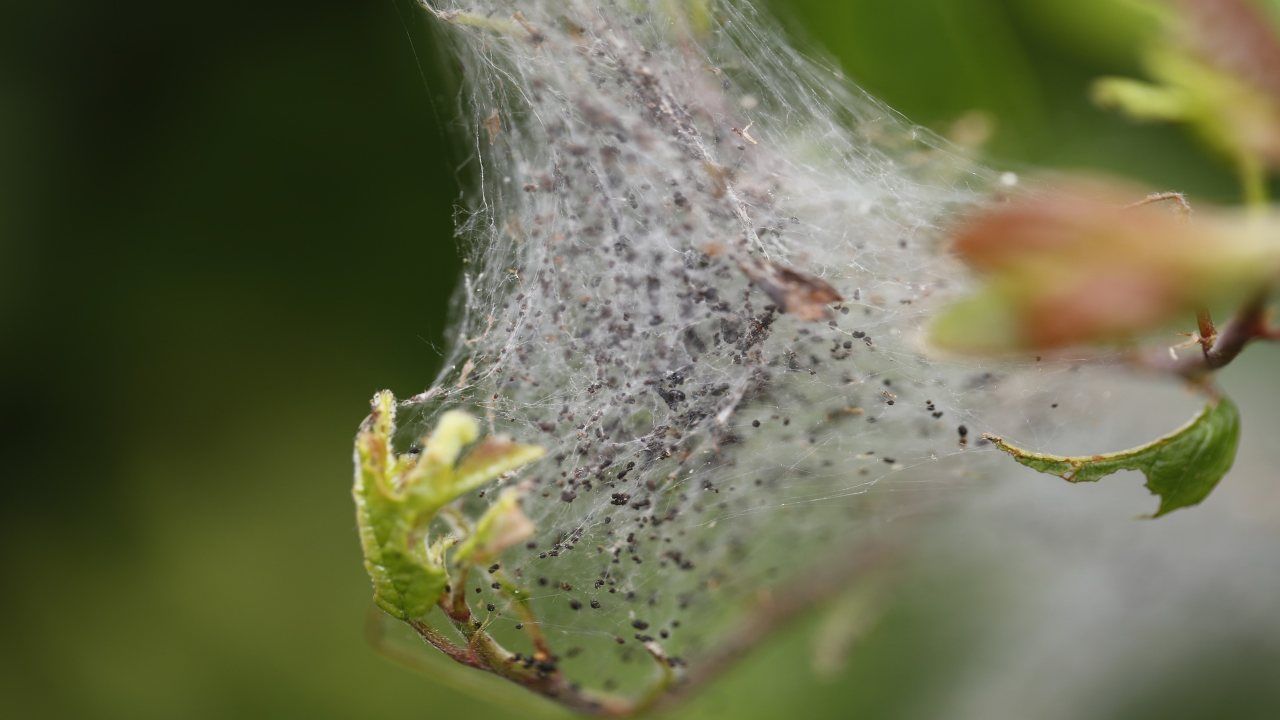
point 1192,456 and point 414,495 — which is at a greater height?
point 1192,456

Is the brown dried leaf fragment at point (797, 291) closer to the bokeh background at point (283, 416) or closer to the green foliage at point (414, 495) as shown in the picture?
the green foliage at point (414, 495)

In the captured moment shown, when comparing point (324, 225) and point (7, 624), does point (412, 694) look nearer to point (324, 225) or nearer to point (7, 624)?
point (7, 624)

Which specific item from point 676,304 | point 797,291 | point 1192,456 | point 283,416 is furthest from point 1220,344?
point 283,416

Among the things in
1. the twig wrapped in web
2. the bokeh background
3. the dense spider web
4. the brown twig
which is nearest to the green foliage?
the twig wrapped in web

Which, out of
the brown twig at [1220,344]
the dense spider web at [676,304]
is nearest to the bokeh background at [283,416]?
the dense spider web at [676,304]

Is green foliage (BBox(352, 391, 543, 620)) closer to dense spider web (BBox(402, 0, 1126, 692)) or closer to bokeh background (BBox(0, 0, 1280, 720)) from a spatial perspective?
dense spider web (BBox(402, 0, 1126, 692))

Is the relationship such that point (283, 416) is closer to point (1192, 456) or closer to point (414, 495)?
point (414, 495)

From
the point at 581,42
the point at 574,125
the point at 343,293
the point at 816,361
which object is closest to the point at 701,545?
the point at 816,361
